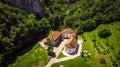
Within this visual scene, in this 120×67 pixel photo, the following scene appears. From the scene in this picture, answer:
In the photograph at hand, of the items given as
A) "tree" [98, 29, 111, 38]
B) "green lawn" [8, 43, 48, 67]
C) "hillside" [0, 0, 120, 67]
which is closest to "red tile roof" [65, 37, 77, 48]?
"hillside" [0, 0, 120, 67]

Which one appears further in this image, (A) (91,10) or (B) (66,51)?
(A) (91,10)

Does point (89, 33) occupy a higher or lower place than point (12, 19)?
lower

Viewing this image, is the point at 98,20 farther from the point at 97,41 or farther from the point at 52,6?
the point at 52,6

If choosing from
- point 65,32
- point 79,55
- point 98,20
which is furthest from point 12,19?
point 98,20

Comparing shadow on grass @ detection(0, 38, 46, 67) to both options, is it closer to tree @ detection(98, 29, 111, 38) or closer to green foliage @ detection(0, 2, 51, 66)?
green foliage @ detection(0, 2, 51, 66)

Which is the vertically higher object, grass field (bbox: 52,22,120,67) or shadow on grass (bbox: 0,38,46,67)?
shadow on grass (bbox: 0,38,46,67)

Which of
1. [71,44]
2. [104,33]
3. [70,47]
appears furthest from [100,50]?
[70,47]

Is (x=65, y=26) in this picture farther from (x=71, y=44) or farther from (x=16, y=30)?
(x=16, y=30)
